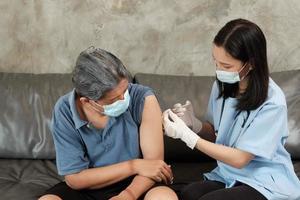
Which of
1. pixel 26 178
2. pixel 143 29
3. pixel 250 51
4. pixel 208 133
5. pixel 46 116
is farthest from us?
pixel 143 29

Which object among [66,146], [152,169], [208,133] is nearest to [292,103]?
[208,133]

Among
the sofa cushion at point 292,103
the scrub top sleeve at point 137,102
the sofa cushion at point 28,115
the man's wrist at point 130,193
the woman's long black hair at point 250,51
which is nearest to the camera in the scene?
the woman's long black hair at point 250,51

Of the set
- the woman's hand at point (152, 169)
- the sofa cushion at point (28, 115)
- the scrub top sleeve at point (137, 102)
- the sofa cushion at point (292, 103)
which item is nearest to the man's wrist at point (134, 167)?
the woman's hand at point (152, 169)

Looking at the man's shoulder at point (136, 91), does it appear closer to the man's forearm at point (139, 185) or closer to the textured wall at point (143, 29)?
the man's forearm at point (139, 185)

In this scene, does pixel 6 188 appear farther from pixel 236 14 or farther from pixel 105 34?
pixel 236 14

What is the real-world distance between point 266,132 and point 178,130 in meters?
0.30

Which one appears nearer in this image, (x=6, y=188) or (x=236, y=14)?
(x=6, y=188)

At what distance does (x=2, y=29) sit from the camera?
2.45 metres

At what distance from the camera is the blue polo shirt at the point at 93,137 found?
160cm

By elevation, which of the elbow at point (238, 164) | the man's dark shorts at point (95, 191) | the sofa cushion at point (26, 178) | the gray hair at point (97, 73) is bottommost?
the sofa cushion at point (26, 178)

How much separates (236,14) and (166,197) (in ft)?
3.97

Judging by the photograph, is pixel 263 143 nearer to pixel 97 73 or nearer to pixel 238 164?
pixel 238 164

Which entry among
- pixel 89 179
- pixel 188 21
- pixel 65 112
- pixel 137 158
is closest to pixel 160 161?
pixel 137 158

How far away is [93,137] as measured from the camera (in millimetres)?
1634
